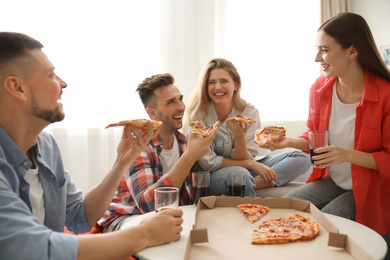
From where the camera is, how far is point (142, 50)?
4344mm

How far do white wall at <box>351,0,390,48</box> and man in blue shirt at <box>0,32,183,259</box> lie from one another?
15.8 ft

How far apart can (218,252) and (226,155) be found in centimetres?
186

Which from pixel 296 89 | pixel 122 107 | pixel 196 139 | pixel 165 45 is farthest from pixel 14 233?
pixel 296 89

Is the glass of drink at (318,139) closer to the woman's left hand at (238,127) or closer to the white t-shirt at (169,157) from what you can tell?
the woman's left hand at (238,127)

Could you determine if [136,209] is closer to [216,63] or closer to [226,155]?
[226,155]

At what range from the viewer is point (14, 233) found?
3.33ft

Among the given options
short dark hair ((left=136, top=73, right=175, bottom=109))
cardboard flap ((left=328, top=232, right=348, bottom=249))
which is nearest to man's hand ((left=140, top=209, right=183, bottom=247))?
cardboard flap ((left=328, top=232, right=348, bottom=249))

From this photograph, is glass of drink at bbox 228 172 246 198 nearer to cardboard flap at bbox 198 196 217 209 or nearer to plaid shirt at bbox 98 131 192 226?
cardboard flap at bbox 198 196 217 209

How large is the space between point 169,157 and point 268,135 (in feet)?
2.16

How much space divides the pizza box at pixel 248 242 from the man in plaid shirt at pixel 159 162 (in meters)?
0.47

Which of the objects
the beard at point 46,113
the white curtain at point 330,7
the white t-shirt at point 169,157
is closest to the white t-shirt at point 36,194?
the beard at point 46,113

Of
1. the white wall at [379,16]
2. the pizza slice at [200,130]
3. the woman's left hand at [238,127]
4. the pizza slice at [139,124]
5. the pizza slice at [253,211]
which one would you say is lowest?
the pizza slice at [253,211]

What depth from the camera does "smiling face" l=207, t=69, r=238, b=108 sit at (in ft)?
10.1

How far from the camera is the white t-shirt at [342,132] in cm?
230
